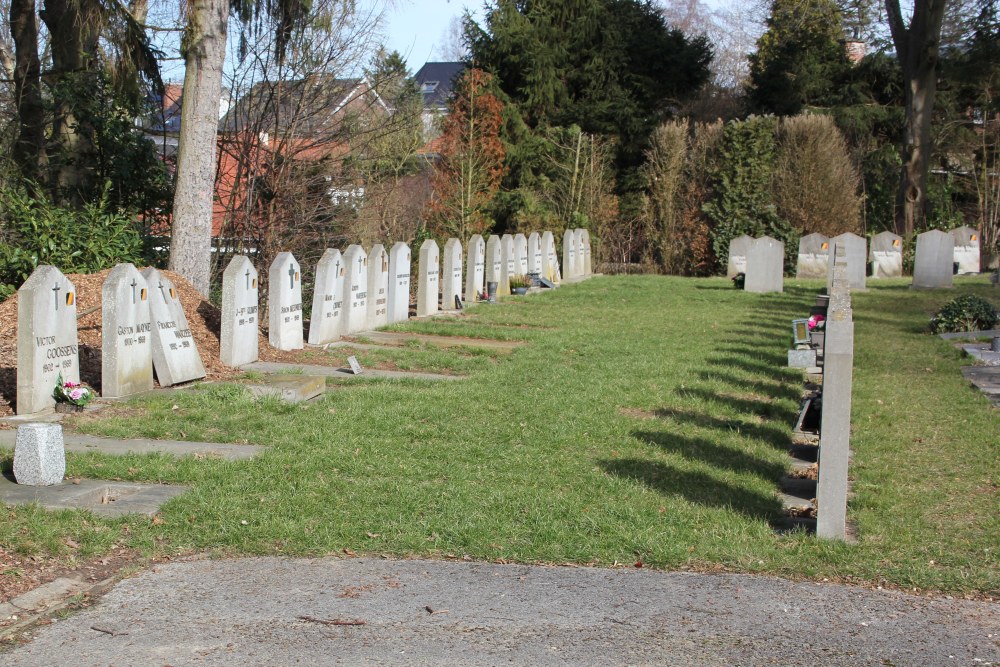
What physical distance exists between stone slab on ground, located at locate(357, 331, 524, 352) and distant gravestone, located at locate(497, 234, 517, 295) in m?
6.99

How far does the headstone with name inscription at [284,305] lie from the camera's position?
12672mm

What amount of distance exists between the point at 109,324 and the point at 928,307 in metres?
16.3

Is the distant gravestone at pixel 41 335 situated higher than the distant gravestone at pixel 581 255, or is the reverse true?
the distant gravestone at pixel 581 255

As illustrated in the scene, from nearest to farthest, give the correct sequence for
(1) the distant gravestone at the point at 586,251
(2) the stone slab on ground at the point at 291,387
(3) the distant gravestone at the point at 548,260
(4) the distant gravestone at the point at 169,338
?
(2) the stone slab on ground at the point at 291,387
(4) the distant gravestone at the point at 169,338
(3) the distant gravestone at the point at 548,260
(1) the distant gravestone at the point at 586,251

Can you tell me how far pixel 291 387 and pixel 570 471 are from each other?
3.58 metres

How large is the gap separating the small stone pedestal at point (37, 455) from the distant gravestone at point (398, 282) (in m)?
9.97

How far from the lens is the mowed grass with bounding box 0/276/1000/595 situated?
18.6ft

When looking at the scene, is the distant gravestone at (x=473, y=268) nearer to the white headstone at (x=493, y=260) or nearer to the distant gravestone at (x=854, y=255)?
the white headstone at (x=493, y=260)

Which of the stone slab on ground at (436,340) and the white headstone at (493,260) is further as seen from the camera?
the white headstone at (493,260)

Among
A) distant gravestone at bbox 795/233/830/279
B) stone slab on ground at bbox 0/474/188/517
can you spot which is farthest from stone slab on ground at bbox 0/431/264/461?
distant gravestone at bbox 795/233/830/279

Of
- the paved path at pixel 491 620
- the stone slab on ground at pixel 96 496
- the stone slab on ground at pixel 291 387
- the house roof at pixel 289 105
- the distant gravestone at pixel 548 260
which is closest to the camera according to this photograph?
the paved path at pixel 491 620

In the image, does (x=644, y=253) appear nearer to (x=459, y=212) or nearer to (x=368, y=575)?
(x=459, y=212)

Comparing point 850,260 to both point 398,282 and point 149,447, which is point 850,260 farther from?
point 149,447

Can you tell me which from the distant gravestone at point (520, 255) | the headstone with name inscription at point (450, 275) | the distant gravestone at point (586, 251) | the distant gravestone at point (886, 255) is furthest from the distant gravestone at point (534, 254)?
the distant gravestone at point (886, 255)
